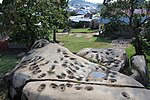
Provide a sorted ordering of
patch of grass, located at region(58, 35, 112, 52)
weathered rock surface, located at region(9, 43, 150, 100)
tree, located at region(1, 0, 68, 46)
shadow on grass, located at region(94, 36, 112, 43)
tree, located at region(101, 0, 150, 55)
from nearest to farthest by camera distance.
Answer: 1. weathered rock surface, located at region(9, 43, 150, 100)
2. tree, located at region(1, 0, 68, 46)
3. tree, located at region(101, 0, 150, 55)
4. patch of grass, located at region(58, 35, 112, 52)
5. shadow on grass, located at region(94, 36, 112, 43)

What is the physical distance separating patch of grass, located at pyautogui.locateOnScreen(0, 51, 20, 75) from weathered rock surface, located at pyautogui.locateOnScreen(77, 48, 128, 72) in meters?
3.68

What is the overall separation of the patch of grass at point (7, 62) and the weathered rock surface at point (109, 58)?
12.1ft

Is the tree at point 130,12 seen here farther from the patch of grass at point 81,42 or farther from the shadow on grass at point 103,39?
the shadow on grass at point 103,39

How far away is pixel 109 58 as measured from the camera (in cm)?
930

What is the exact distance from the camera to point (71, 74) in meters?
7.06

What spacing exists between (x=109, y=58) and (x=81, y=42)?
9.03 m

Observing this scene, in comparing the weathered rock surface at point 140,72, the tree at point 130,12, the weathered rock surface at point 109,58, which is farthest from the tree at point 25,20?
the weathered rock surface at point 140,72

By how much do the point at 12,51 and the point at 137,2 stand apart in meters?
7.04

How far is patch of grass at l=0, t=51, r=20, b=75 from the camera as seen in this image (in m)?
11.8

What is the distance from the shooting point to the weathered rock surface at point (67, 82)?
6.17 metres

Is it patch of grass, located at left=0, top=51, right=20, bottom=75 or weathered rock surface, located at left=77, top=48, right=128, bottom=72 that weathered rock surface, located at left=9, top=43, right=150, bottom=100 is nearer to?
weathered rock surface, located at left=77, top=48, right=128, bottom=72

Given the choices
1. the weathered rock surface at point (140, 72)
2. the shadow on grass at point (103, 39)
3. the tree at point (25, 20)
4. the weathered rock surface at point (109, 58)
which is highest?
the tree at point (25, 20)

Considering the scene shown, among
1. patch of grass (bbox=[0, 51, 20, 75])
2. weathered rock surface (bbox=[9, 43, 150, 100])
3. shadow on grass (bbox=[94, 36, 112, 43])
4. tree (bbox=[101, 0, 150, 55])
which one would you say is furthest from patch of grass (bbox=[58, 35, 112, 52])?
weathered rock surface (bbox=[9, 43, 150, 100])

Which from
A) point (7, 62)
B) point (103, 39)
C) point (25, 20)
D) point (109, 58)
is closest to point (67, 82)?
point (109, 58)
